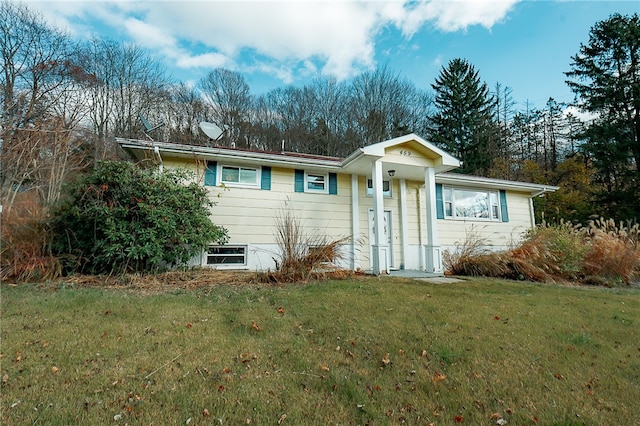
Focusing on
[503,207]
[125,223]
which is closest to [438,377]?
[125,223]

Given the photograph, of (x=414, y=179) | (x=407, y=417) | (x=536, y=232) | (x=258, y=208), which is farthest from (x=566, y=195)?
(x=407, y=417)

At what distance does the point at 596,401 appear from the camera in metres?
2.27

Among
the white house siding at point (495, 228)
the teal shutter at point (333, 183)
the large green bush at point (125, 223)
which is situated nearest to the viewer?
the large green bush at point (125, 223)

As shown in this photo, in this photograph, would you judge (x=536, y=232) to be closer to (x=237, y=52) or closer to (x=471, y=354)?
(x=471, y=354)

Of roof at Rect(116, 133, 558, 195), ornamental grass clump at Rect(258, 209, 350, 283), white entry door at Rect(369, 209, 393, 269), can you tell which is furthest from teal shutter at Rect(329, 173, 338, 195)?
ornamental grass clump at Rect(258, 209, 350, 283)

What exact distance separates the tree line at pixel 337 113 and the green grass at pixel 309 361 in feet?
20.6

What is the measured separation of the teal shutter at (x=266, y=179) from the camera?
8.75m

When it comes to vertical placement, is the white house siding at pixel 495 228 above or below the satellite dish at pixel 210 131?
below

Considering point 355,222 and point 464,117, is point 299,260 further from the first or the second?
point 464,117

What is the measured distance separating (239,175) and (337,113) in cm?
1447

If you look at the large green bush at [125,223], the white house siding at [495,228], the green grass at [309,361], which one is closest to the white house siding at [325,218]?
the white house siding at [495,228]

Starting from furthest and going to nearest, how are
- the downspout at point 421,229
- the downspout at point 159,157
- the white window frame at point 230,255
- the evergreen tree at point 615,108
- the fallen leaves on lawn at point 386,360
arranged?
the evergreen tree at point 615,108 < the downspout at point 421,229 < the white window frame at point 230,255 < the downspout at point 159,157 < the fallen leaves on lawn at point 386,360

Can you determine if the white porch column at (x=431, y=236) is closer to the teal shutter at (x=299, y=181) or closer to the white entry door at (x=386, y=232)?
the white entry door at (x=386, y=232)

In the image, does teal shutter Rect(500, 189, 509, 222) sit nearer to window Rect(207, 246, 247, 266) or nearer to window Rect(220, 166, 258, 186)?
window Rect(220, 166, 258, 186)
